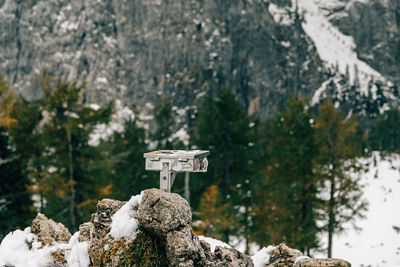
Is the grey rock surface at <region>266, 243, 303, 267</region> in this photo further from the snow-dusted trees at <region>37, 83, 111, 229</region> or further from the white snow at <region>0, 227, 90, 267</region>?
the snow-dusted trees at <region>37, 83, 111, 229</region>

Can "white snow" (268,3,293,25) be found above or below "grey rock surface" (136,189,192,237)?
above

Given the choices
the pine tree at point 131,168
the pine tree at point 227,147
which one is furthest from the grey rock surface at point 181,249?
the pine tree at point 131,168

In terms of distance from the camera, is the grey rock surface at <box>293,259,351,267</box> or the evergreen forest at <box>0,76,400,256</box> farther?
the evergreen forest at <box>0,76,400,256</box>

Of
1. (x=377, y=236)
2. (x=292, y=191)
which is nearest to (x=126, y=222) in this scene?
(x=292, y=191)

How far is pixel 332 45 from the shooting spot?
13862 cm

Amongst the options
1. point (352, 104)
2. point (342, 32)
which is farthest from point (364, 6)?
point (352, 104)

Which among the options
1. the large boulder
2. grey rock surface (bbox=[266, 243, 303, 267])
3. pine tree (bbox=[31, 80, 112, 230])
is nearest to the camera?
the large boulder

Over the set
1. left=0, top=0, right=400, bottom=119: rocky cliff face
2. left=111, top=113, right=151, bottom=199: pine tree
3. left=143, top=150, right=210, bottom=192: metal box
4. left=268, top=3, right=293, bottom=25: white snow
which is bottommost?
left=111, top=113, right=151, bottom=199: pine tree

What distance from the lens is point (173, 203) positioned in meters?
5.22

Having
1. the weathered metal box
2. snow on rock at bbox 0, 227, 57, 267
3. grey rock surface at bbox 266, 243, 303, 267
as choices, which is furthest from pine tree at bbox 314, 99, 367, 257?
snow on rock at bbox 0, 227, 57, 267

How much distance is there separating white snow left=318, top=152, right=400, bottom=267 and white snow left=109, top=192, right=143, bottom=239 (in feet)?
41.5

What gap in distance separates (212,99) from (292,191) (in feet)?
24.0

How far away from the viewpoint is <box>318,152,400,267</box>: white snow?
17.1 meters

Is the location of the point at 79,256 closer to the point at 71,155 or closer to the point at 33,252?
the point at 33,252
